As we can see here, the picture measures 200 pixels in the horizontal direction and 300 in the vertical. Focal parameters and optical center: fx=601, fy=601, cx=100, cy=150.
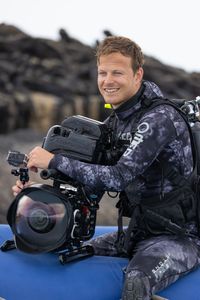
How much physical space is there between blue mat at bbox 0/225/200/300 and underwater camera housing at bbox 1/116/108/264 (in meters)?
0.10

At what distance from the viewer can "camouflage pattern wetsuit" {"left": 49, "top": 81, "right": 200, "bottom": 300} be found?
3.48m

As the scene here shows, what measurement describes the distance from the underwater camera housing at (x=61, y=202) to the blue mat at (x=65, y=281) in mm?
95

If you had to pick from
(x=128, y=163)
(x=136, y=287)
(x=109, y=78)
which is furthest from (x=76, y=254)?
(x=109, y=78)

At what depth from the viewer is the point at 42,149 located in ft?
12.0

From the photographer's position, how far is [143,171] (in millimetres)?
3633

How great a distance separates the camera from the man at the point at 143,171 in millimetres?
3570

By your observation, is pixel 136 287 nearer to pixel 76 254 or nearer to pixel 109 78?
pixel 76 254

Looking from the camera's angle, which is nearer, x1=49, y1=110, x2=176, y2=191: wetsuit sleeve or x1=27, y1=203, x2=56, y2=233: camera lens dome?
x1=49, y1=110, x2=176, y2=191: wetsuit sleeve

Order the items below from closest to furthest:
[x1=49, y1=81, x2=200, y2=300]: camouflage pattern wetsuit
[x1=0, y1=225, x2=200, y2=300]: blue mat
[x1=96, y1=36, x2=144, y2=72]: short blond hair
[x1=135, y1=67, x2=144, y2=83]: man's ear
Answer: [x1=49, y1=81, x2=200, y2=300]: camouflage pattern wetsuit < [x1=0, y1=225, x2=200, y2=300]: blue mat < [x1=96, y1=36, x2=144, y2=72]: short blond hair < [x1=135, y1=67, x2=144, y2=83]: man's ear

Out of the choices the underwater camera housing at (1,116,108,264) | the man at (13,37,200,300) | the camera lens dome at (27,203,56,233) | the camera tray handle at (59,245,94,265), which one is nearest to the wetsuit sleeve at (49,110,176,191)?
the man at (13,37,200,300)

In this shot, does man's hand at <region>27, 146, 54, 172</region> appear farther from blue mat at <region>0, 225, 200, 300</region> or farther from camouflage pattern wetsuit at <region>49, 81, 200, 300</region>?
blue mat at <region>0, 225, 200, 300</region>

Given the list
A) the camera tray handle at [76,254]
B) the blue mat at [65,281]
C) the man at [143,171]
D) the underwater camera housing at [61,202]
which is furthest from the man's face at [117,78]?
the blue mat at [65,281]

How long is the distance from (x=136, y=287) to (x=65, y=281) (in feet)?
1.63

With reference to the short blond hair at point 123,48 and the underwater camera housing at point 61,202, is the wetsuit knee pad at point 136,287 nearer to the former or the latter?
the underwater camera housing at point 61,202
